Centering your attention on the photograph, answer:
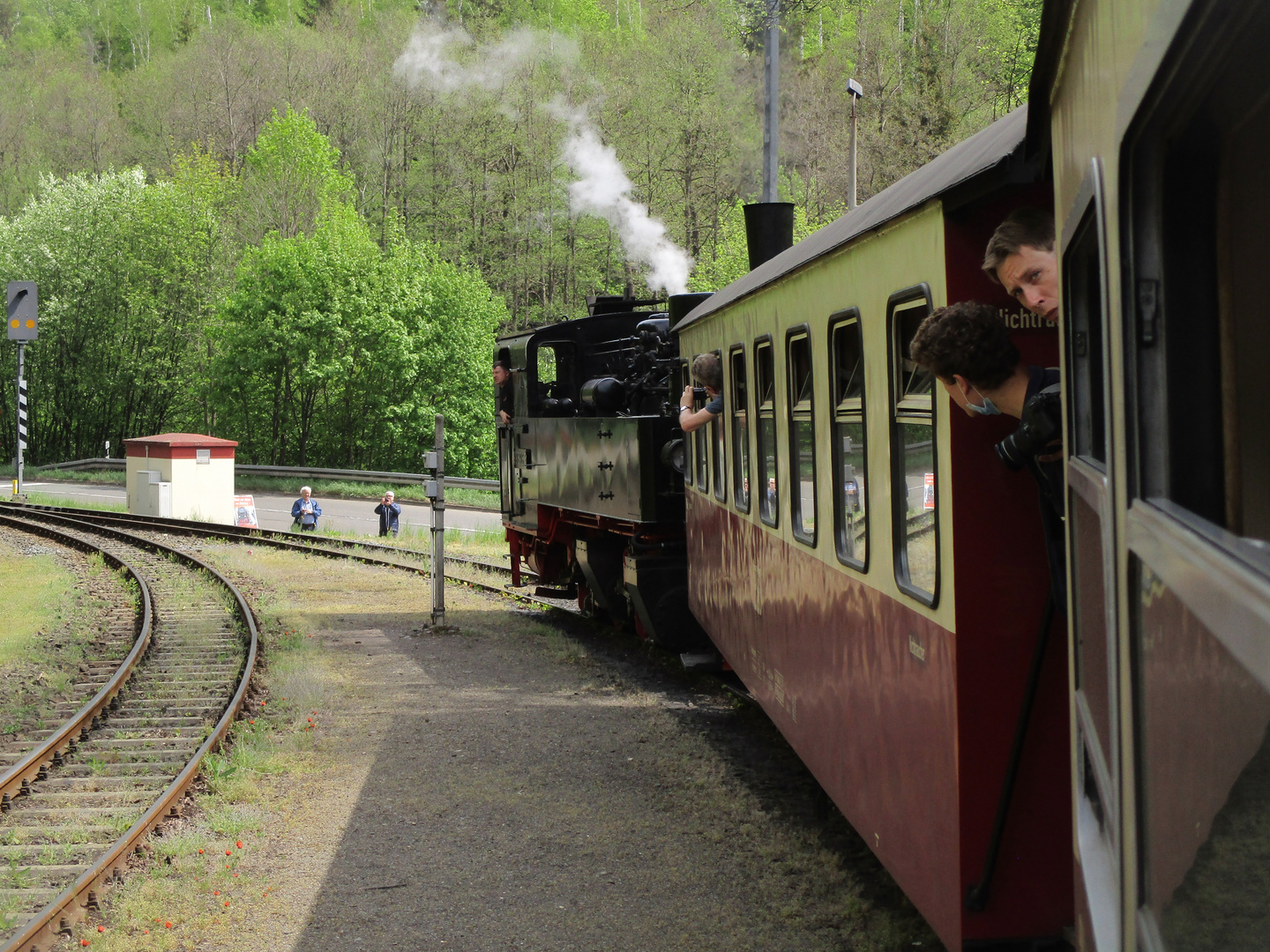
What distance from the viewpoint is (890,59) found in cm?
3834

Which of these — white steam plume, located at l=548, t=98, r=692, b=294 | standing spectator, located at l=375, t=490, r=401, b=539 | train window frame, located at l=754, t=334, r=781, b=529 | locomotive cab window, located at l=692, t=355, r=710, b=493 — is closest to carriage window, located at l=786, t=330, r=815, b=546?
train window frame, located at l=754, t=334, r=781, b=529

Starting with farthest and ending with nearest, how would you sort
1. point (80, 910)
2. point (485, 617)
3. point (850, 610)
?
point (485, 617) < point (80, 910) < point (850, 610)

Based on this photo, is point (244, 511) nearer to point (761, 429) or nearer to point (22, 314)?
point (22, 314)

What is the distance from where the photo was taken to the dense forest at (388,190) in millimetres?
36625

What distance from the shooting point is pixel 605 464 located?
36.0ft

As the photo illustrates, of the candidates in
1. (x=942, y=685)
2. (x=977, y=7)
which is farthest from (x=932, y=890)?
(x=977, y=7)

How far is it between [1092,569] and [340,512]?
105ft

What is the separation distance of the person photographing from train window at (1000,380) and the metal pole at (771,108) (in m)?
12.3

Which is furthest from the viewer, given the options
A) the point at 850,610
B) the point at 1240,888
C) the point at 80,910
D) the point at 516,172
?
the point at 516,172

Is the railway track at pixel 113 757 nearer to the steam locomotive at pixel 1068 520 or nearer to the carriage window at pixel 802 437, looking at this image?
the steam locomotive at pixel 1068 520

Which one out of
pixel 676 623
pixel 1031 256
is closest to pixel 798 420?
pixel 1031 256

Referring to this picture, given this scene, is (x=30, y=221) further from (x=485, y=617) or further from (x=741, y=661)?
(x=741, y=661)

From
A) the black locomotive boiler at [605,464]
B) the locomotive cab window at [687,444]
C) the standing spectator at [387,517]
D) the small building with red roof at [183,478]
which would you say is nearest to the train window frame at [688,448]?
the locomotive cab window at [687,444]

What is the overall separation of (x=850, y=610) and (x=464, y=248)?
5096cm
